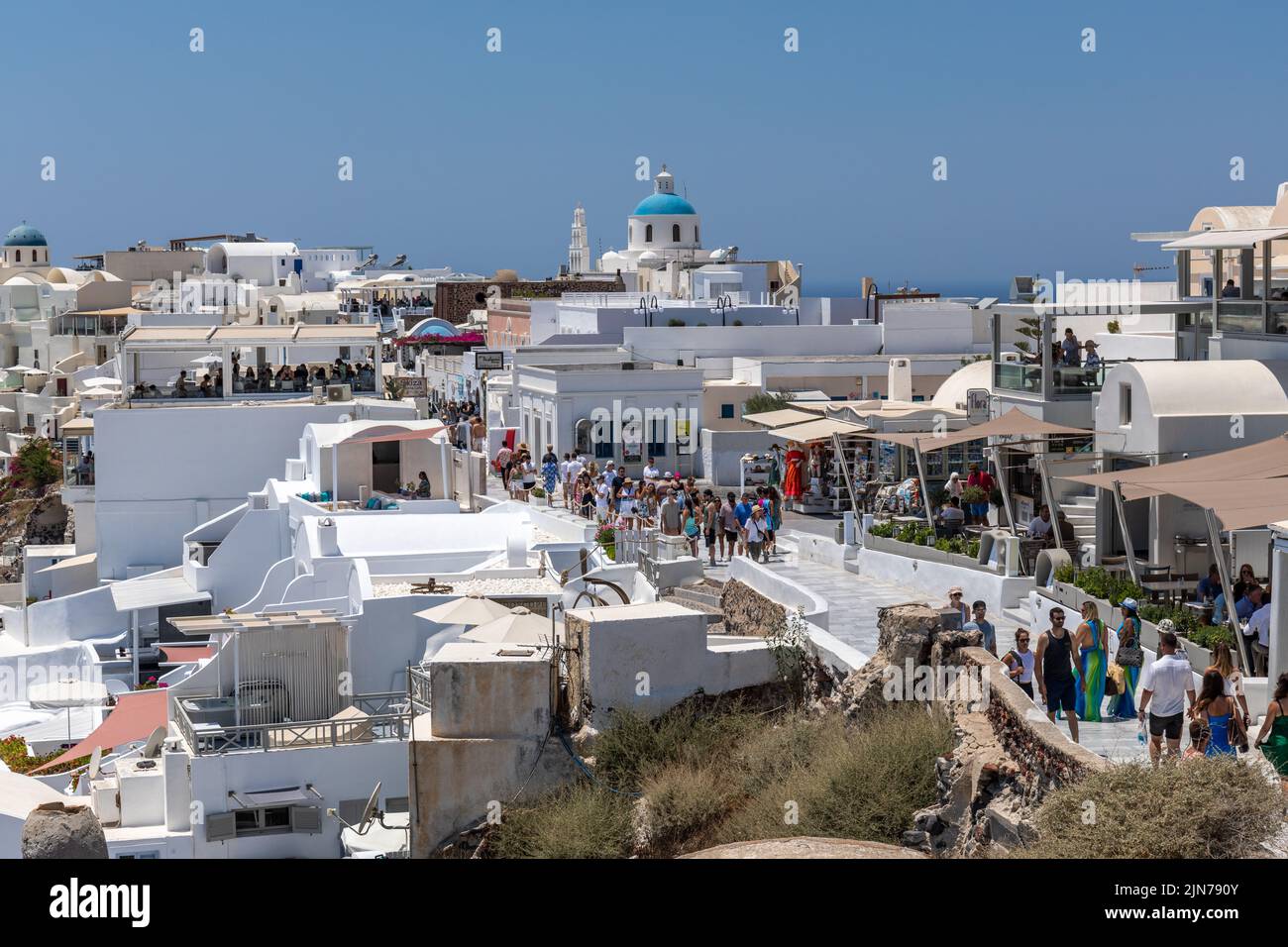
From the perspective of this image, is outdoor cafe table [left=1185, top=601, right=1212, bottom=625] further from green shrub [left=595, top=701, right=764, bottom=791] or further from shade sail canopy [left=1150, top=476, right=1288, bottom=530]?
green shrub [left=595, top=701, right=764, bottom=791]

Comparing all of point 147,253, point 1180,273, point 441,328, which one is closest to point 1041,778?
point 1180,273

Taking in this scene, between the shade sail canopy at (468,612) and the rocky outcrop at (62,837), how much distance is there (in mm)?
9027

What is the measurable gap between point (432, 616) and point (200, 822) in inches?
152

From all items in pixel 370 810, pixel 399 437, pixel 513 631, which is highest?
pixel 399 437

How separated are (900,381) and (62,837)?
2757 centimetres

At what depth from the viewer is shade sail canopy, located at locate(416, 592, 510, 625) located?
63.5 feet

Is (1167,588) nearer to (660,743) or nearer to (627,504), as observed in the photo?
(660,743)

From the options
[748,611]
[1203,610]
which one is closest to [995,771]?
[1203,610]

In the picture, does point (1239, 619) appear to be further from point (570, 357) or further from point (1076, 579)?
point (570, 357)

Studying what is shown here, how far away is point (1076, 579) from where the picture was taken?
637 inches

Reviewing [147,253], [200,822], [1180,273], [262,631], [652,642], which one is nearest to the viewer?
[652,642]

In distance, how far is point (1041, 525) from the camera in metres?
17.9

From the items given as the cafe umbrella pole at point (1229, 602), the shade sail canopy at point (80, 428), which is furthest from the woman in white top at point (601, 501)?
the shade sail canopy at point (80, 428)

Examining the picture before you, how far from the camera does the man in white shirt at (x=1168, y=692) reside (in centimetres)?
1037
